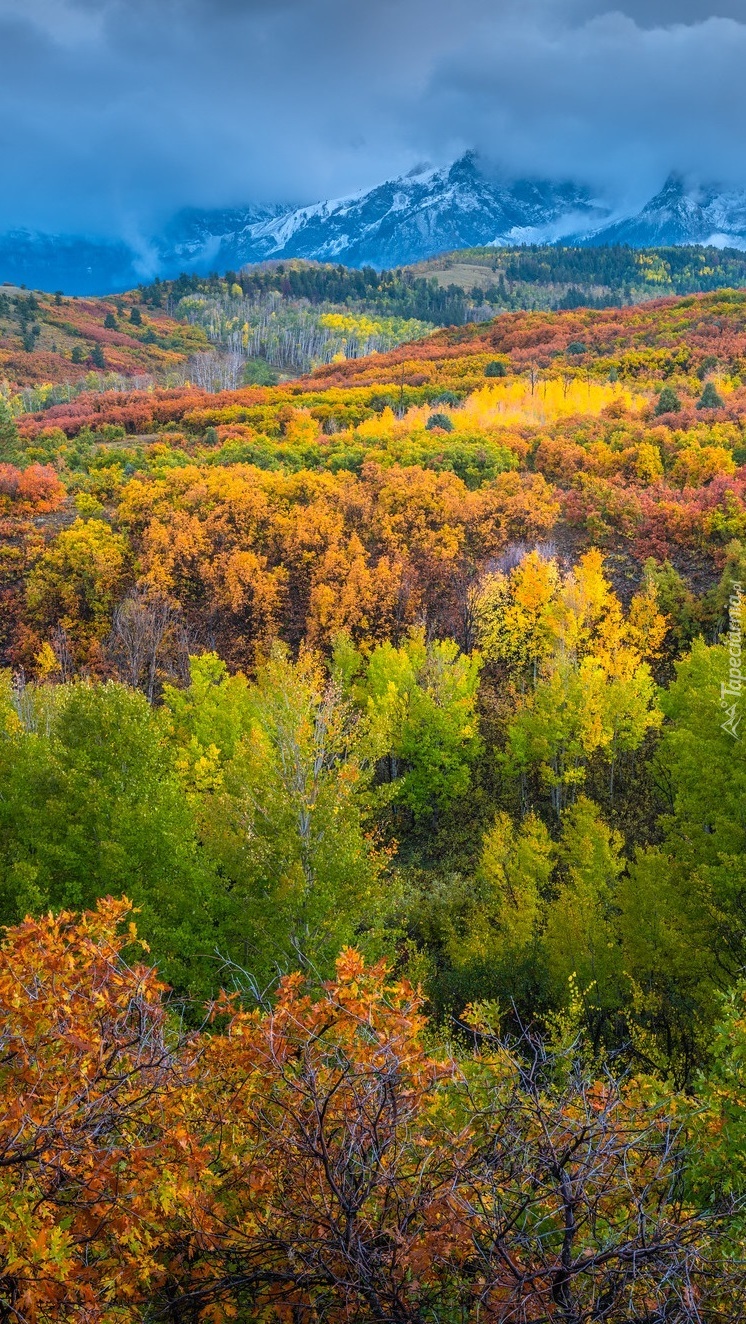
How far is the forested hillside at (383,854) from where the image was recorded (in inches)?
168

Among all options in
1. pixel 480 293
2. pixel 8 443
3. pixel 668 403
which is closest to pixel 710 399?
pixel 668 403

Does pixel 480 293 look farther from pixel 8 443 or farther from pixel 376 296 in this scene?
pixel 8 443

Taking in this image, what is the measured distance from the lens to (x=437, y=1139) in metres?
5.06

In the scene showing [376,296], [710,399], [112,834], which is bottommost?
[112,834]

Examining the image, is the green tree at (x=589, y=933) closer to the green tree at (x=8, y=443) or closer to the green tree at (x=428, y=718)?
the green tree at (x=428, y=718)

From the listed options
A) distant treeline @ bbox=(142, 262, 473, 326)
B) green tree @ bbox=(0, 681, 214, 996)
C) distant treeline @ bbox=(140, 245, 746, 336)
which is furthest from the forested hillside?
distant treeline @ bbox=(140, 245, 746, 336)

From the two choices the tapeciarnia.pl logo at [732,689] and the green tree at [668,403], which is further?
the green tree at [668,403]

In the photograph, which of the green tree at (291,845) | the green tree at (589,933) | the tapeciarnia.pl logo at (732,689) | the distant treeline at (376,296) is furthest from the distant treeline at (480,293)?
the green tree at (291,845)

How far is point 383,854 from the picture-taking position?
74.6 feet

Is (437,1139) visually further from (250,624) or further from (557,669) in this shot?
(250,624)

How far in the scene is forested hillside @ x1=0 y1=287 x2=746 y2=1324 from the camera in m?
4.26

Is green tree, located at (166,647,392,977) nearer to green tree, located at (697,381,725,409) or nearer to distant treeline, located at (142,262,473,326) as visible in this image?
green tree, located at (697,381,725,409)

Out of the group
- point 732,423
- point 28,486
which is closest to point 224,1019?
point 28,486

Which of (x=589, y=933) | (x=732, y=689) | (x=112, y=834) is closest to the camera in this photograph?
(x=112, y=834)
